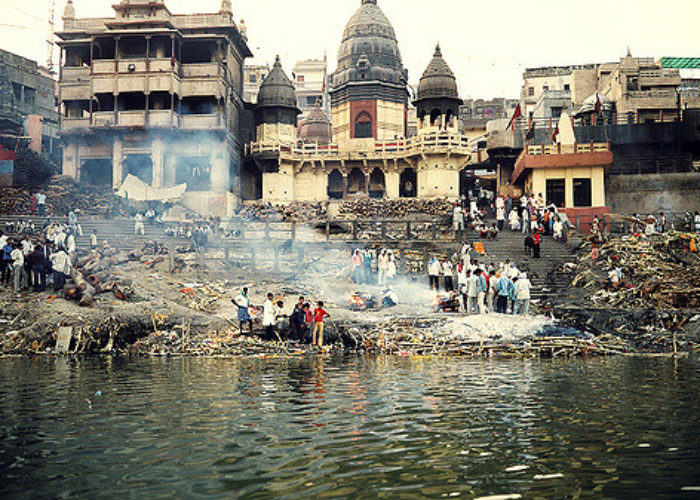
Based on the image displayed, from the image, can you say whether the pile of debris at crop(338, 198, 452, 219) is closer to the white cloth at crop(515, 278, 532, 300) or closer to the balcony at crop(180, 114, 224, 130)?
the balcony at crop(180, 114, 224, 130)

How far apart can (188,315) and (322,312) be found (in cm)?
385

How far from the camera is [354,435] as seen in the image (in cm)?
709

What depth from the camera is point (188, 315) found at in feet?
61.0

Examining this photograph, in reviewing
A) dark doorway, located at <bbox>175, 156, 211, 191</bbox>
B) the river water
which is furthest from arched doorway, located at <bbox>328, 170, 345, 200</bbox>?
the river water

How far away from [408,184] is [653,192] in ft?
49.5

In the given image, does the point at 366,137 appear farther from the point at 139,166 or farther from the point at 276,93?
the point at 139,166

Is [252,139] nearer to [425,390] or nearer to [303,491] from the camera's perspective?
[425,390]

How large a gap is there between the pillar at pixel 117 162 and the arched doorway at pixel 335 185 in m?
14.1

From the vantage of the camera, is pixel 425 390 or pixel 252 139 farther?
pixel 252 139

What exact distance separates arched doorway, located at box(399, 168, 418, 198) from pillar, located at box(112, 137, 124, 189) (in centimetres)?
1797

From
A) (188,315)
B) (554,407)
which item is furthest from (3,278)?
(554,407)

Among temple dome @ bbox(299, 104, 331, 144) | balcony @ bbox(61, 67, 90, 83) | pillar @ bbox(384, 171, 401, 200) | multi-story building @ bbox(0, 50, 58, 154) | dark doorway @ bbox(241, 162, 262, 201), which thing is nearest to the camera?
balcony @ bbox(61, 67, 90, 83)

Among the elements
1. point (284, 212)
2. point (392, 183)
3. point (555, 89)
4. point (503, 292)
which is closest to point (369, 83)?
point (392, 183)

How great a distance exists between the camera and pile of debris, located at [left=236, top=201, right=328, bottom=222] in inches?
1549
